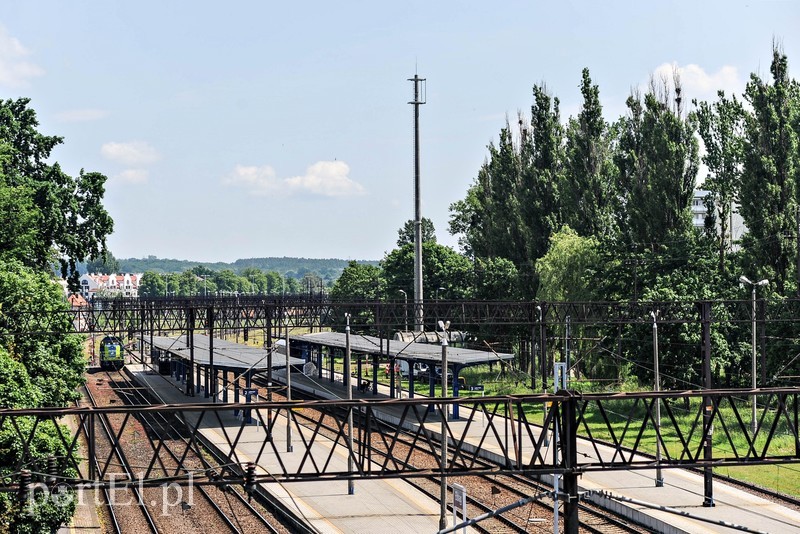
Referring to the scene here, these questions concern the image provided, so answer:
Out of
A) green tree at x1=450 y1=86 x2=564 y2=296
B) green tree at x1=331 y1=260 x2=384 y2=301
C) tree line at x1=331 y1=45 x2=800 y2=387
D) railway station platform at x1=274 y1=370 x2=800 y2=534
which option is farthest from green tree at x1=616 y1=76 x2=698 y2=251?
green tree at x1=331 y1=260 x2=384 y2=301

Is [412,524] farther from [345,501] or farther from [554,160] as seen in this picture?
[554,160]

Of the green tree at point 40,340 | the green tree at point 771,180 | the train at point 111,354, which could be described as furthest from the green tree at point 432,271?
the green tree at point 40,340

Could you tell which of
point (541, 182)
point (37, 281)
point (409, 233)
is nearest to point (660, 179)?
point (541, 182)

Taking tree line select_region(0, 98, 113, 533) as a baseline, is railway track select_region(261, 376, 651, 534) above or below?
below

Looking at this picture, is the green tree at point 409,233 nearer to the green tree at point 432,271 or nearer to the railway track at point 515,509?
the green tree at point 432,271

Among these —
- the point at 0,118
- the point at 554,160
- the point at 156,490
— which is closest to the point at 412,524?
the point at 156,490

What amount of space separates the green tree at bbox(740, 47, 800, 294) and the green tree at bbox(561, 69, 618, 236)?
13.0 meters

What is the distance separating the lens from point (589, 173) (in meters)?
59.4

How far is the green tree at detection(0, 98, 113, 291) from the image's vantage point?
5066 cm

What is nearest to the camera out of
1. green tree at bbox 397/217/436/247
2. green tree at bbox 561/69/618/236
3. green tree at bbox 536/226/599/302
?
green tree at bbox 536/226/599/302

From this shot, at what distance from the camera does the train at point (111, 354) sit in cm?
7669

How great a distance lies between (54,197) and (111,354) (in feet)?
96.0

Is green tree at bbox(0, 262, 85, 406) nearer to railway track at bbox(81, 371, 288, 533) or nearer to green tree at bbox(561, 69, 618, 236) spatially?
railway track at bbox(81, 371, 288, 533)

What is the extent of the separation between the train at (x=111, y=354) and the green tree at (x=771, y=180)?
2040 inches
